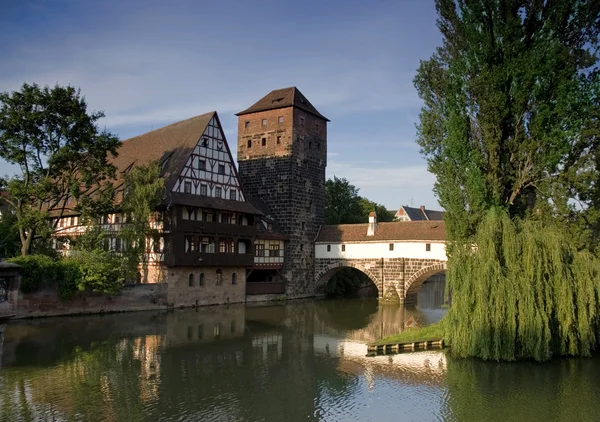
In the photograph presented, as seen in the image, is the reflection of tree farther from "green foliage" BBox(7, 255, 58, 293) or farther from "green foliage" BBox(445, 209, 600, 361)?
"green foliage" BBox(7, 255, 58, 293)

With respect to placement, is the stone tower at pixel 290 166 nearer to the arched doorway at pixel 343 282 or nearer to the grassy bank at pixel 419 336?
the arched doorway at pixel 343 282

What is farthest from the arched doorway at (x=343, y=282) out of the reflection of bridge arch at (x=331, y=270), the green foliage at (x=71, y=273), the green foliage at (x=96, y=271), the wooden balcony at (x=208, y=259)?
the green foliage at (x=71, y=273)

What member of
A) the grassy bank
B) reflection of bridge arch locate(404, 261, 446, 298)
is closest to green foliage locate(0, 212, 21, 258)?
the grassy bank

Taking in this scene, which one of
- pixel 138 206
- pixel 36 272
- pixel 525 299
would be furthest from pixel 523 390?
pixel 138 206

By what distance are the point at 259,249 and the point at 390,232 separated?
887 centimetres

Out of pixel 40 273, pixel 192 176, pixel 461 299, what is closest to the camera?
pixel 461 299

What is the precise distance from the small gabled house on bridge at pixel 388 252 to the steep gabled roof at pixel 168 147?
12482 mm

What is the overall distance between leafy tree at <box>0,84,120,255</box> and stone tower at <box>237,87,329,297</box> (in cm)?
1367

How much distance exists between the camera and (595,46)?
2114 cm

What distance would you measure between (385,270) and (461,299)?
1942cm

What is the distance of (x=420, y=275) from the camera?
35.7m

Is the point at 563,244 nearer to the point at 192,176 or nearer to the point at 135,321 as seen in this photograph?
the point at 135,321

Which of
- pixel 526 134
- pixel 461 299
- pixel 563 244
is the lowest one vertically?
pixel 461 299

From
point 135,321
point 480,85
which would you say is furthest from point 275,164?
point 480,85
